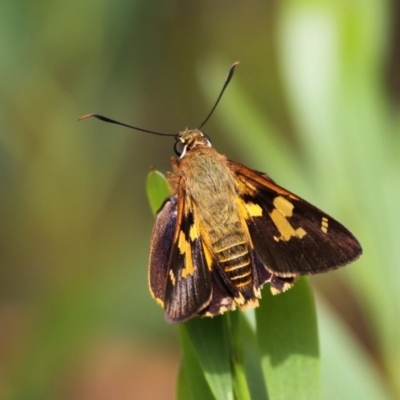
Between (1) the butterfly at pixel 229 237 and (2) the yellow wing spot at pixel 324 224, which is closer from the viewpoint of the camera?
(1) the butterfly at pixel 229 237

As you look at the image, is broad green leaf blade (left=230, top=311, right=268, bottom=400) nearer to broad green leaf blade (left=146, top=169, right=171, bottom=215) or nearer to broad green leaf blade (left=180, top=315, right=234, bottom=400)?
broad green leaf blade (left=180, top=315, right=234, bottom=400)

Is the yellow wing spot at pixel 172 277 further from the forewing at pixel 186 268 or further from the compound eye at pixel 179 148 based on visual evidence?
the compound eye at pixel 179 148

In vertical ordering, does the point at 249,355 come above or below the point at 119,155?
below

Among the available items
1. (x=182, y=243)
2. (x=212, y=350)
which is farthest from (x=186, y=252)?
(x=212, y=350)

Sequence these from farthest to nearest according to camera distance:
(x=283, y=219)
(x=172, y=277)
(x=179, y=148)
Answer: (x=179, y=148), (x=283, y=219), (x=172, y=277)

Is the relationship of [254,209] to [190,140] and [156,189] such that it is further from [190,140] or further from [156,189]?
[156,189]

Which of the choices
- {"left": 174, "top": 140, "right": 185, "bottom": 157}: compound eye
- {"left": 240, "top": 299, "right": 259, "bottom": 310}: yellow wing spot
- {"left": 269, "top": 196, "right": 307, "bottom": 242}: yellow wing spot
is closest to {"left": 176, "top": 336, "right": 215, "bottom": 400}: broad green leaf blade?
{"left": 240, "top": 299, "right": 259, "bottom": 310}: yellow wing spot

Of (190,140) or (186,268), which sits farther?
(190,140)

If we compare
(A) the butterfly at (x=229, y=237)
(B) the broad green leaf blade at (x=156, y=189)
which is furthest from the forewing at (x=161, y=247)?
(B) the broad green leaf blade at (x=156, y=189)
